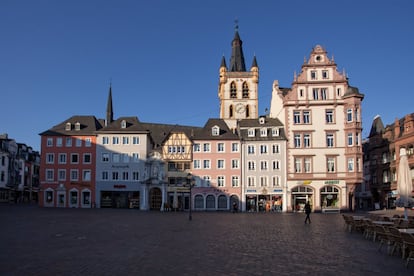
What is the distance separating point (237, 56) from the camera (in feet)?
303

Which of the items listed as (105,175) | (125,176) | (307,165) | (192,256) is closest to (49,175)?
(105,175)

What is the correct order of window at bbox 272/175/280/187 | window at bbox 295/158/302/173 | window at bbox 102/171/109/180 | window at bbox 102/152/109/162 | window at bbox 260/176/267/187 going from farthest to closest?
window at bbox 102/152/109/162, window at bbox 102/171/109/180, window at bbox 260/176/267/187, window at bbox 272/175/280/187, window at bbox 295/158/302/173

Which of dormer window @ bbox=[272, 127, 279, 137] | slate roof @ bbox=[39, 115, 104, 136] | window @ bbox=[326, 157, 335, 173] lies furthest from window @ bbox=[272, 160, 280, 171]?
slate roof @ bbox=[39, 115, 104, 136]

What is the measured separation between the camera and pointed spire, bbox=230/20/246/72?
91.3 metres

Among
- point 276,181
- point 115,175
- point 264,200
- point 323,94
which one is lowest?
point 264,200

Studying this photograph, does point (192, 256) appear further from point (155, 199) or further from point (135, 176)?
point (135, 176)

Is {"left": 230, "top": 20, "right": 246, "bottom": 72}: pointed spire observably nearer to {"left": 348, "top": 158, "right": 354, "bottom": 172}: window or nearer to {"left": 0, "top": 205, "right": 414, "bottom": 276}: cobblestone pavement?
{"left": 348, "top": 158, "right": 354, "bottom": 172}: window

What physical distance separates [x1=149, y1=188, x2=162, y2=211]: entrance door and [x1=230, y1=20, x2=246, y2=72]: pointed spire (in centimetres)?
3954

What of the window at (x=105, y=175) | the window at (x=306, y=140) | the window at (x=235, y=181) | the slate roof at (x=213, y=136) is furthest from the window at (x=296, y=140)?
the window at (x=105, y=175)

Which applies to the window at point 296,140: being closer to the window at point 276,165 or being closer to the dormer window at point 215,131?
the window at point 276,165

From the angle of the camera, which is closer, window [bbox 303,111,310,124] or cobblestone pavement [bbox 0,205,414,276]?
cobblestone pavement [bbox 0,205,414,276]

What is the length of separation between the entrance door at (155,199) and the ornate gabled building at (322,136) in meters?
18.8

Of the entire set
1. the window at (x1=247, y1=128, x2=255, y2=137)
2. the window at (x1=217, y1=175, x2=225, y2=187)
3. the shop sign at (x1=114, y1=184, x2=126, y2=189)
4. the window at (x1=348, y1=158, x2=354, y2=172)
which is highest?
the window at (x1=247, y1=128, x2=255, y2=137)

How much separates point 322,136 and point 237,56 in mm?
41777
